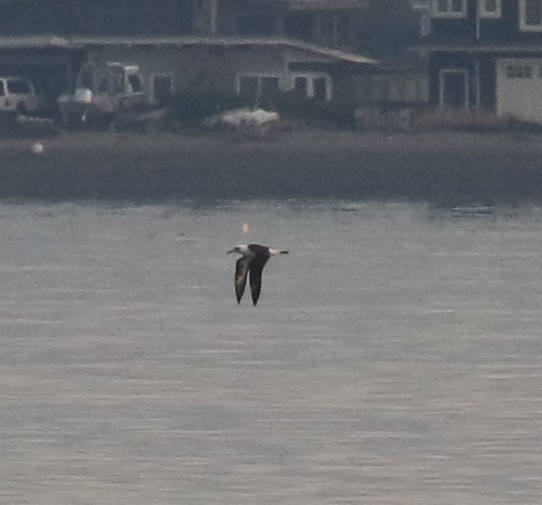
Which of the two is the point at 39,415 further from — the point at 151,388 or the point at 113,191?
the point at 113,191

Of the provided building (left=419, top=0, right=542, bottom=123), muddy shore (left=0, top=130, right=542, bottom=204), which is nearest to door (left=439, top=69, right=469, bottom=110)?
building (left=419, top=0, right=542, bottom=123)

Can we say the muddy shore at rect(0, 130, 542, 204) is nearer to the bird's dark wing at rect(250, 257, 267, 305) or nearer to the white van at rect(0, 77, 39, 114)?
the white van at rect(0, 77, 39, 114)

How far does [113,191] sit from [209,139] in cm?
425

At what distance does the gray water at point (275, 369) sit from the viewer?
76.1 ft

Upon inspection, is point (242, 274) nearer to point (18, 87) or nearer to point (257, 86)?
point (18, 87)

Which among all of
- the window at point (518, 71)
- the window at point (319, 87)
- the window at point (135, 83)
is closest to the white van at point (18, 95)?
the window at point (135, 83)

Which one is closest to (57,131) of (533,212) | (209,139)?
(209,139)

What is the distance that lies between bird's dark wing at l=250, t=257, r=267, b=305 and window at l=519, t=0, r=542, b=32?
1768 inches

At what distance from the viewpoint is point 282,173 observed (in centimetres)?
5303

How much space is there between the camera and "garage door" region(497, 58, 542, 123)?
6306 cm

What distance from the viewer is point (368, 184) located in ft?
172

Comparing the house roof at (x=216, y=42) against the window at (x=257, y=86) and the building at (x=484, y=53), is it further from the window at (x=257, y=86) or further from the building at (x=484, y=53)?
the building at (x=484, y=53)

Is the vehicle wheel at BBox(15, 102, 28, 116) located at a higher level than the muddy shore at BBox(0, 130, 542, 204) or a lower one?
higher

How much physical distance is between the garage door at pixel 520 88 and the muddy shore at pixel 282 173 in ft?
28.3
